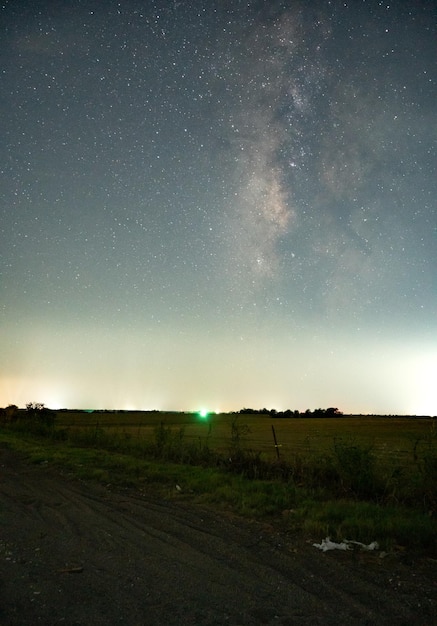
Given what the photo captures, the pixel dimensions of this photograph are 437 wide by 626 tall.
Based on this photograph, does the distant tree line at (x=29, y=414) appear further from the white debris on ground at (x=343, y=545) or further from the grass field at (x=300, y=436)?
the white debris on ground at (x=343, y=545)

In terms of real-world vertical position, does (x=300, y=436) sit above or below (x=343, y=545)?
above

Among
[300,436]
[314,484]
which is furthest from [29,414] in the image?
[314,484]

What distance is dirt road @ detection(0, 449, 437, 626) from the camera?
541 cm

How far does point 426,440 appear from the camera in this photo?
12625 mm

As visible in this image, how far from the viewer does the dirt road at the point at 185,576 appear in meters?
5.41

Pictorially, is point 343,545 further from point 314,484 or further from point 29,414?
point 29,414

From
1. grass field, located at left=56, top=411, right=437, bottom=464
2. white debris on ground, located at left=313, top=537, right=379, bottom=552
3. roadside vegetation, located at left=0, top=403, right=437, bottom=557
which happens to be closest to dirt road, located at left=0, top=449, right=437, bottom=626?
white debris on ground, located at left=313, top=537, right=379, bottom=552

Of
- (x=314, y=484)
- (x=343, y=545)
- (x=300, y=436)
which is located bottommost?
(x=343, y=545)

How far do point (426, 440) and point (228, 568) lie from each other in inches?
312

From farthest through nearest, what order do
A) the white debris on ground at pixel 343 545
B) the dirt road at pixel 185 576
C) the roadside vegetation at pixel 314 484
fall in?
1. the roadside vegetation at pixel 314 484
2. the white debris on ground at pixel 343 545
3. the dirt road at pixel 185 576

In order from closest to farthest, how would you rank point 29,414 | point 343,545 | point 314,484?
1. point 343,545
2. point 314,484
3. point 29,414

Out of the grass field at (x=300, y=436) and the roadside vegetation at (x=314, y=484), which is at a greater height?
the grass field at (x=300, y=436)

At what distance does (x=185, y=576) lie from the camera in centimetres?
657

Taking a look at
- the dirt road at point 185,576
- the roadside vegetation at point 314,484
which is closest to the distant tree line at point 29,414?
the roadside vegetation at point 314,484
